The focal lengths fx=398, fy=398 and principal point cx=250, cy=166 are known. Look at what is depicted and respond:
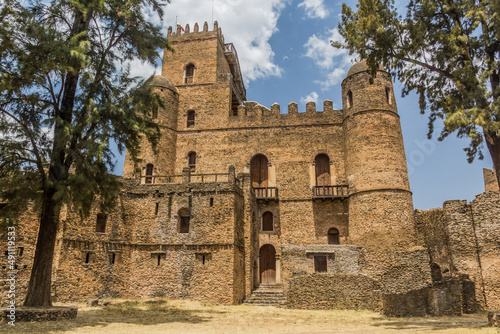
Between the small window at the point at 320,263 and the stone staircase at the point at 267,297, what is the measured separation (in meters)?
2.26

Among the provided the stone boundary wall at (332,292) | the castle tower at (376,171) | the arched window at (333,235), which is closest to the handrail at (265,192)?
the arched window at (333,235)

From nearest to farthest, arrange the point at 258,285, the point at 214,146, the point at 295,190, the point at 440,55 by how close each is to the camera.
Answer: the point at 440,55 → the point at 258,285 → the point at 295,190 → the point at 214,146

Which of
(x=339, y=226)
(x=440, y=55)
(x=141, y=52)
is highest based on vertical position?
(x=141, y=52)

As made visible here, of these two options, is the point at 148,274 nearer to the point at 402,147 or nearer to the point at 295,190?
the point at 295,190

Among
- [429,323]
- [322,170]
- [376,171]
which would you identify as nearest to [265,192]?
[322,170]

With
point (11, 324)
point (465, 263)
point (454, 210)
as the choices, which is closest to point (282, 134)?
point (454, 210)

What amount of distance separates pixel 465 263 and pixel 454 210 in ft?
8.74

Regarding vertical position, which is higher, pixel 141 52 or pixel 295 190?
pixel 141 52

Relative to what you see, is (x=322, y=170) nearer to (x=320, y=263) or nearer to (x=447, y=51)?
(x=320, y=263)

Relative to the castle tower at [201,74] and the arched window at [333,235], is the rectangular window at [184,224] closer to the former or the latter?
the castle tower at [201,74]

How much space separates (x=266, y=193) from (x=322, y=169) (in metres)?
4.09

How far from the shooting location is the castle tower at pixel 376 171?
2167 centimetres

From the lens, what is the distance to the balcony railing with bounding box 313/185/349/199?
24.7 m

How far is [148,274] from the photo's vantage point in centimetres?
2130
